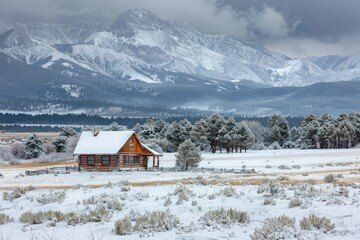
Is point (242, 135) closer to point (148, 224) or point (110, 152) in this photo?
point (110, 152)

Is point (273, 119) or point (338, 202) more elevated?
point (273, 119)

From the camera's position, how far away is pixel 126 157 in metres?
73.1

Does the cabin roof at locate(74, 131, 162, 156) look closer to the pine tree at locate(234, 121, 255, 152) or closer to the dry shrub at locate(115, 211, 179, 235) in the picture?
the pine tree at locate(234, 121, 255, 152)

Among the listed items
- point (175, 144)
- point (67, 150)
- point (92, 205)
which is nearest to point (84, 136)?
point (67, 150)

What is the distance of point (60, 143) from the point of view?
363 feet

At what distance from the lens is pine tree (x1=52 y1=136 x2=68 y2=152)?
110500 mm

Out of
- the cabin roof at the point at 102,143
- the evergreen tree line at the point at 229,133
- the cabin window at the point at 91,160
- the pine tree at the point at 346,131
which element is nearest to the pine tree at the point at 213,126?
the evergreen tree line at the point at 229,133

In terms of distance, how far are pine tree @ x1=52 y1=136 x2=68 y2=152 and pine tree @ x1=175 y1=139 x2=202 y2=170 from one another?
5088cm

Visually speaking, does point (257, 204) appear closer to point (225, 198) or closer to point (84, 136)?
point (225, 198)

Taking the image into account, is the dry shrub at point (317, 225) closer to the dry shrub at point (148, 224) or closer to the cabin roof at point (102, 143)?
the dry shrub at point (148, 224)

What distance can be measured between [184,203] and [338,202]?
618 cm

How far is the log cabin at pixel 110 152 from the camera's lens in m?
71.4

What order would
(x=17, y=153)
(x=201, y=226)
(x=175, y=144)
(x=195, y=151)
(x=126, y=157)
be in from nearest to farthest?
1. (x=201, y=226)
2. (x=195, y=151)
3. (x=126, y=157)
4. (x=17, y=153)
5. (x=175, y=144)

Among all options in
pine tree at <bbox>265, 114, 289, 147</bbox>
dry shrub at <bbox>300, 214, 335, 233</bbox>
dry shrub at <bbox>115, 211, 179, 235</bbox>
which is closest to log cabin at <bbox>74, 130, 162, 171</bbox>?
dry shrub at <bbox>115, 211, 179, 235</bbox>
